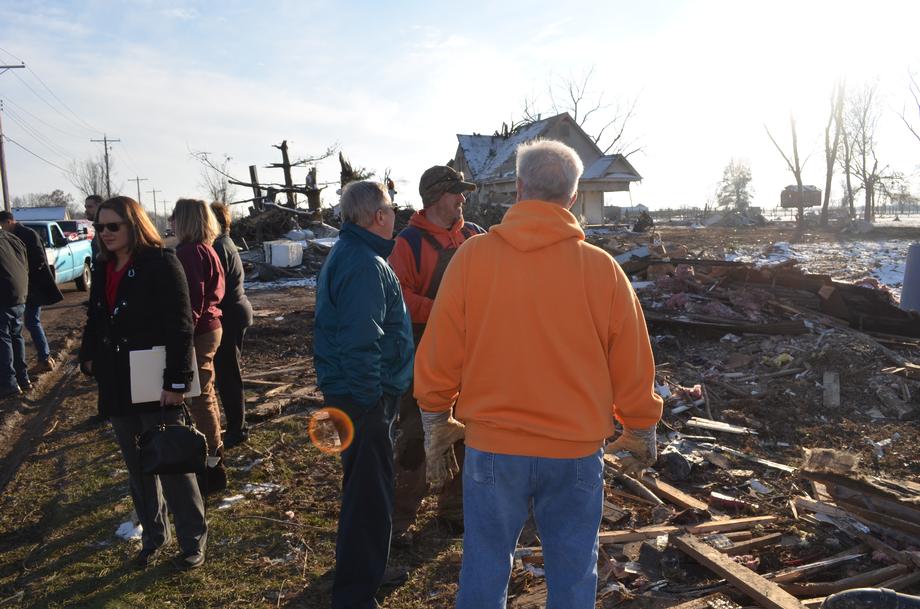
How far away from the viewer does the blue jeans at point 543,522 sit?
227 cm

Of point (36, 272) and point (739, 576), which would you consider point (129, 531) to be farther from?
point (36, 272)

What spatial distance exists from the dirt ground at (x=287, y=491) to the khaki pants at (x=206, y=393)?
0.55m

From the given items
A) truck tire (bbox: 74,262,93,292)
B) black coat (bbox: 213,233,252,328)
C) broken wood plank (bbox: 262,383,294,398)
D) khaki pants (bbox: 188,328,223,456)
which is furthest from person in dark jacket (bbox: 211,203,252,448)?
truck tire (bbox: 74,262,93,292)

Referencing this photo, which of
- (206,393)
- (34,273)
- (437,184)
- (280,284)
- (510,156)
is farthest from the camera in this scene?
(510,156)

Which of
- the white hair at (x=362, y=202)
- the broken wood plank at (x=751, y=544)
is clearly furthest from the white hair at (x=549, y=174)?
the broken wood plank at (x=751, y=544)

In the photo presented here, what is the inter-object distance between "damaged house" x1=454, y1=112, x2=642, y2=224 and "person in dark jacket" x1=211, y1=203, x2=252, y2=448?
33.9 meters

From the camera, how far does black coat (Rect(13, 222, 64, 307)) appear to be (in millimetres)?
8172

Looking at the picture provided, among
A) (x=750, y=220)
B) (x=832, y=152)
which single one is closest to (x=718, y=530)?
(x=832, y=152)

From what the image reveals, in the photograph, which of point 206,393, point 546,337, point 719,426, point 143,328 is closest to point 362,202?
point 546,337

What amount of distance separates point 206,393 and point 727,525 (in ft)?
13.0

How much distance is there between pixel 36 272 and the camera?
8.21 metres

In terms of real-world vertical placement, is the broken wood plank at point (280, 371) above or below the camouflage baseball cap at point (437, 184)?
below

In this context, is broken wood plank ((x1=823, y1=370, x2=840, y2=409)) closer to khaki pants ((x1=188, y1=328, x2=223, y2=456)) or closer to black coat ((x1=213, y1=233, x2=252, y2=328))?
black coat ((x1=213, y1=233, x2=252, y2=328))

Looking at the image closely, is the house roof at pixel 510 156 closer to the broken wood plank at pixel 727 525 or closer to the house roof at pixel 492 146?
the house roof at pixel 492 146
